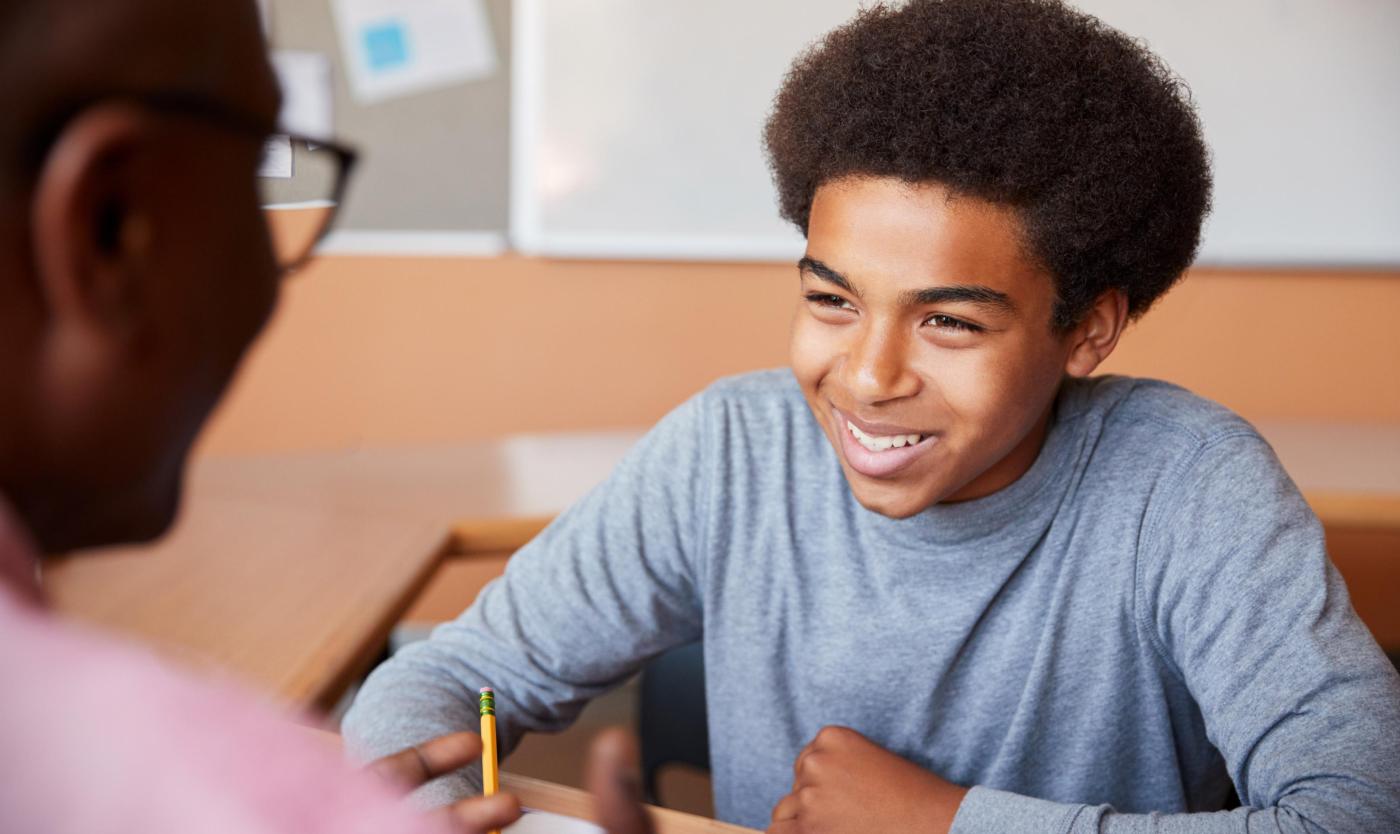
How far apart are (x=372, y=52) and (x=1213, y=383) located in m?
1.87

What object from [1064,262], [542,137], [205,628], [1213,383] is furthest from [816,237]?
[1213,383]

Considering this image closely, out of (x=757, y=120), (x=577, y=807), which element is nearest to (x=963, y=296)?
(x=577, y=807)

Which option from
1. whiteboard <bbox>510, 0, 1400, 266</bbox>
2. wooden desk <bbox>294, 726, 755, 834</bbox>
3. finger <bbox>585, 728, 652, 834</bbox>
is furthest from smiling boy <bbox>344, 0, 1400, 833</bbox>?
whiteboard <bbox>510, 0, 1400, 266</bbox>

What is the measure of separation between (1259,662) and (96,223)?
87cm

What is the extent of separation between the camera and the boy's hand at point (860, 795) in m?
0.95

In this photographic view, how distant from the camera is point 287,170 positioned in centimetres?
57

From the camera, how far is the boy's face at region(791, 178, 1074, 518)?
1.05 m

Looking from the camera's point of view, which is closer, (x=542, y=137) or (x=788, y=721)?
(x=788, y=721)

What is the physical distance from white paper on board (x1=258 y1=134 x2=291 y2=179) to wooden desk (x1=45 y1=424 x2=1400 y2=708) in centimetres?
48

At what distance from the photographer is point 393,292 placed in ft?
9.18

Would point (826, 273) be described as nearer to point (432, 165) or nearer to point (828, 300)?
point (828, 300)

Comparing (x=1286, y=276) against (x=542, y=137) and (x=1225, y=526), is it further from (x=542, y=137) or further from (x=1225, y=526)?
(x=1225, y=526)

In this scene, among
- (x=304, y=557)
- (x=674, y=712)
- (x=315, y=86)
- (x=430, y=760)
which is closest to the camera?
(x=430, y=760)

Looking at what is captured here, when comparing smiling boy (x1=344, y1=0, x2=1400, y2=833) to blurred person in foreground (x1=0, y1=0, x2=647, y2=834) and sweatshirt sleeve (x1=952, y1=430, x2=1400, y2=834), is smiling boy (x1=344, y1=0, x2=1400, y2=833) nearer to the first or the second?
sweatshirt sleeve (x1=952, y1=430, x2=1400, y2=834)
